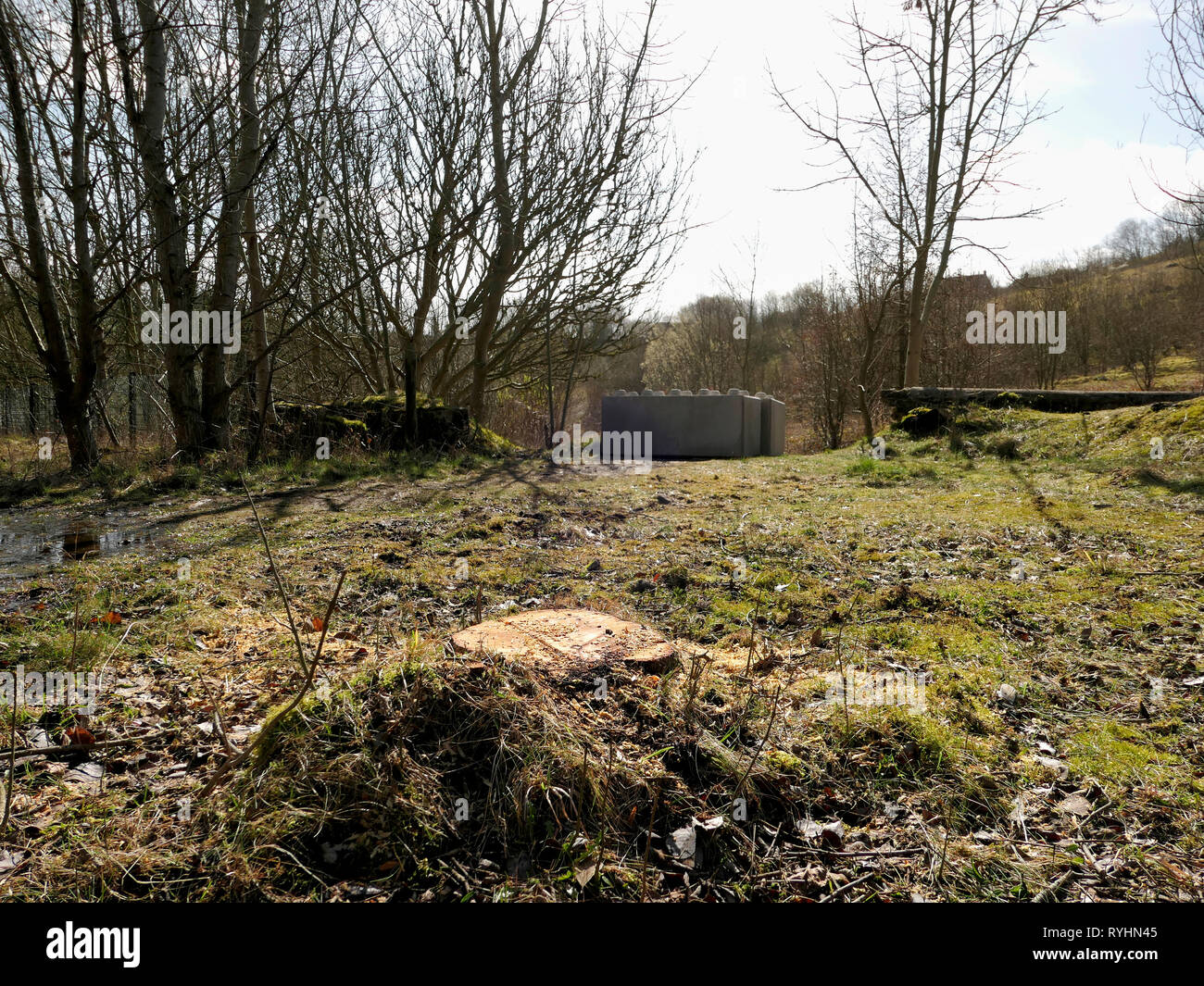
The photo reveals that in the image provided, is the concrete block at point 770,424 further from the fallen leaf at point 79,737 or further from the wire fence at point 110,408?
the fallen leaf at point 79,737

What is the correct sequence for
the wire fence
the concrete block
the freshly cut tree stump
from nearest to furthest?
the freshly cut tree stump
the wire fence
the concrete block

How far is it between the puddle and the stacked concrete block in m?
11.7

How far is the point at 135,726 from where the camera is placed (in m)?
2.66

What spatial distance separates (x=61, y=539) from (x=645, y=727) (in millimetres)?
5230

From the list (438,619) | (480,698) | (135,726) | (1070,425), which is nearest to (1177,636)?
(480,698)

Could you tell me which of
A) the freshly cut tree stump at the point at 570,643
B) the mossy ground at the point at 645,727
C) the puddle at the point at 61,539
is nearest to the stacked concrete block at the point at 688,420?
the mossy ground at the point at 645,727

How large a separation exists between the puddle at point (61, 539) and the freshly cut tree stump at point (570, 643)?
3481 mm

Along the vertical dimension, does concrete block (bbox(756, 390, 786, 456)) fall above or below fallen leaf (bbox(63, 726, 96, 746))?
above

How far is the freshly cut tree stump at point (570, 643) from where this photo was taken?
2773 millimetres

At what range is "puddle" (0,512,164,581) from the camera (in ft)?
16.0

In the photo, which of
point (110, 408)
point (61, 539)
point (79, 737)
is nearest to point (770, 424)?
point (61, 539)

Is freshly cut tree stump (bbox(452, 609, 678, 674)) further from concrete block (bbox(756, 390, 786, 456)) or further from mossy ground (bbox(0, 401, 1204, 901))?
concrete block (bbox(756, 390, 786, 456))

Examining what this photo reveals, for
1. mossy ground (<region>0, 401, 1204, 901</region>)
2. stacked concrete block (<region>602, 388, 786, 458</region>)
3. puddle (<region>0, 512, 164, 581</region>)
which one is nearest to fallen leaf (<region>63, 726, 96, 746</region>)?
mossy ground (<region>0, 401, 1204, 901</region>)

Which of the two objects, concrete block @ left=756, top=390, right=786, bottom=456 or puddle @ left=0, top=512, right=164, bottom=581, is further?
concrete block @ left=756, top=390, right=786, bottom=456
